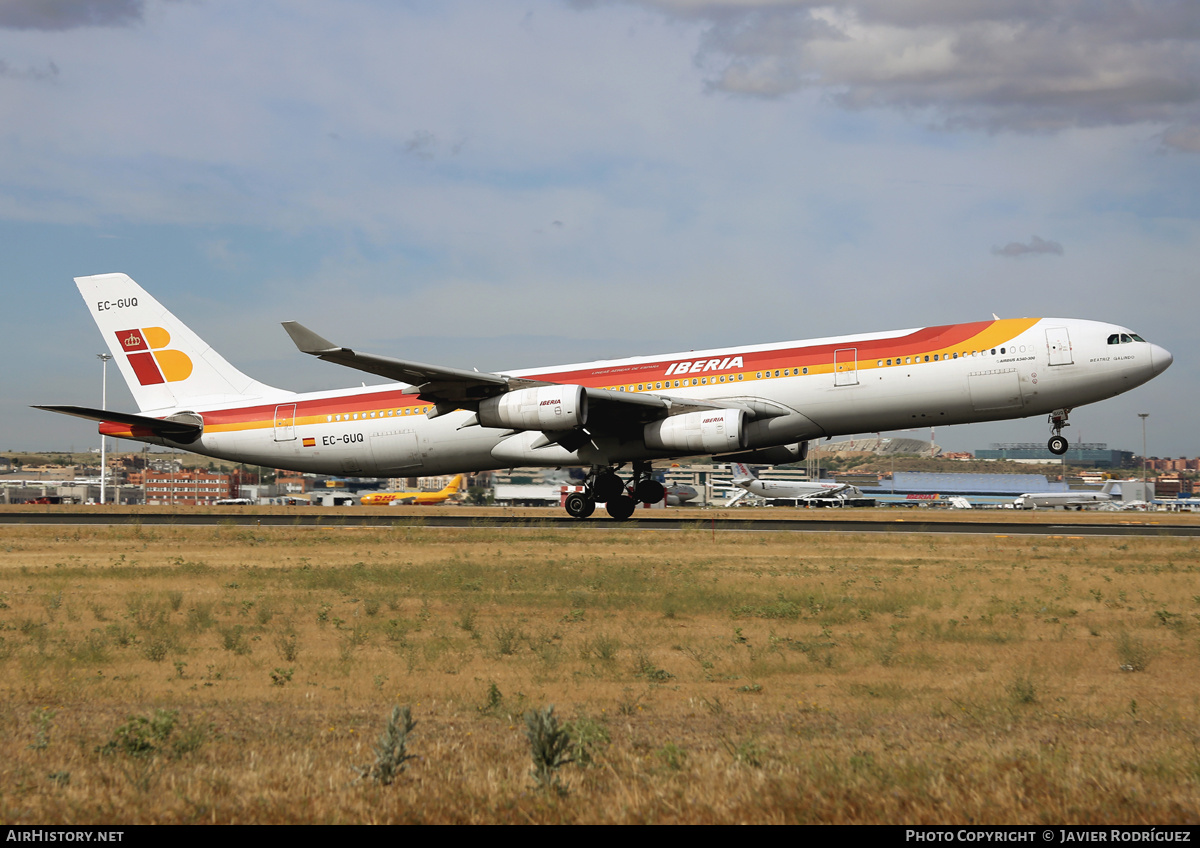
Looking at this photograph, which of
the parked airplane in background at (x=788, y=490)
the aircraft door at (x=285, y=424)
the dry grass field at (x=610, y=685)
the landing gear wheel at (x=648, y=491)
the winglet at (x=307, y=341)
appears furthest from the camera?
the parked airplane in background at (x=788, y=490)

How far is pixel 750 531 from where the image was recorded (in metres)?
31.5

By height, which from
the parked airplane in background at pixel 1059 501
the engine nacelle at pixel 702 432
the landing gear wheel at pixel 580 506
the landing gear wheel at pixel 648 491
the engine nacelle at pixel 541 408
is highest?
the engine nacelle at pixel 541 408

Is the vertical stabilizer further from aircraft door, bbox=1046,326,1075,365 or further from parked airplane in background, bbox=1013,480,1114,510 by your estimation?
parked airplane in background, bbox=1013,480,1114,510

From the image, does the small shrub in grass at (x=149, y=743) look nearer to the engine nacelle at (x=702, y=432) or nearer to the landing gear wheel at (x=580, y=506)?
the engine nacelle at (x=702, y=432)

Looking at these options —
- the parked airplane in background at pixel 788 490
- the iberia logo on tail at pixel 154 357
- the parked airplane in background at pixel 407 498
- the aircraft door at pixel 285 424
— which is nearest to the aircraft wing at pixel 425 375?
the aircraft door at pixel 285 424

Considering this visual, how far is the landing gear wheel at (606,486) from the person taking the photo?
113 ft

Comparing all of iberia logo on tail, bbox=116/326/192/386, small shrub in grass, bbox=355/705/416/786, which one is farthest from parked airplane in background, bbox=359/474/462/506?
small shrub in grass, bbox=355/705/416/786

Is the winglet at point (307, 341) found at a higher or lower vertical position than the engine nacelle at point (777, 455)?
higher

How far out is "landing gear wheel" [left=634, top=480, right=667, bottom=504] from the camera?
34.7m

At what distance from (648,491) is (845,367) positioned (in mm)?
8618

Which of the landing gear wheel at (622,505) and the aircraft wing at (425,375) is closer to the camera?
the aircraft wing at (425,375)

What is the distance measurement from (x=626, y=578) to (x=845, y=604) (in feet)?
15.1

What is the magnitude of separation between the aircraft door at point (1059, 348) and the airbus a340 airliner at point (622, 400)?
0.22ft
